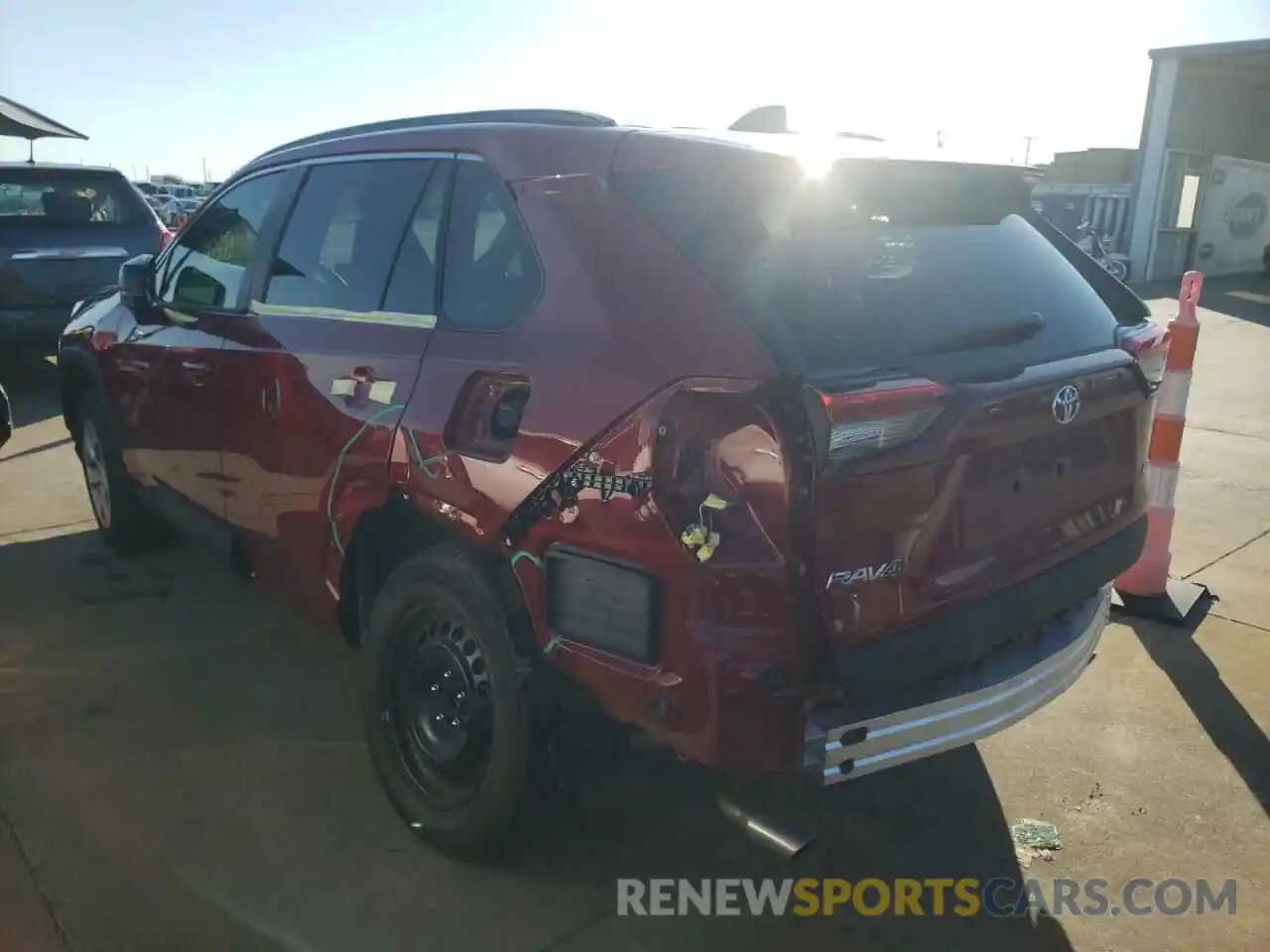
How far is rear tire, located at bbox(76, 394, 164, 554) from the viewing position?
4.80 m

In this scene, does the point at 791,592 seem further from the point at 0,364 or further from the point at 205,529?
the point at 0,364

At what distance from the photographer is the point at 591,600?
2.28 metres

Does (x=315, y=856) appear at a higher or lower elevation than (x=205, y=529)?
lower

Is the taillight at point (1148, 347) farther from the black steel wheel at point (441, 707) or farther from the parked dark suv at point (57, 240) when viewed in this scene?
the parked dark suv at point (57, 240)

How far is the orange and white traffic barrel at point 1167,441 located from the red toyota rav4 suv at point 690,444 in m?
1.39

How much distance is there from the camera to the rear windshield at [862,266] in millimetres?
2213

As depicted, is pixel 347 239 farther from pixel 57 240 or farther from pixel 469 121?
pixel 57 240

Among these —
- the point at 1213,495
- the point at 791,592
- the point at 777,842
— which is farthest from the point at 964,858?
Result: the point at 1213,495

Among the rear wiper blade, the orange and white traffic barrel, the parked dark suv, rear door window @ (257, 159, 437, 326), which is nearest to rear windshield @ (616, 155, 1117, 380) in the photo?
the rear wiper blade

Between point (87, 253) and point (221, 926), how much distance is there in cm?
801

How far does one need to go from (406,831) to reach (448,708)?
0.46 metres

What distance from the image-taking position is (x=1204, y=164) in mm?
20406

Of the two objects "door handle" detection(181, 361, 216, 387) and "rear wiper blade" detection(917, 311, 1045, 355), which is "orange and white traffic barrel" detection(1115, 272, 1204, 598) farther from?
"door handle" detection(181, 361, 216, 387)

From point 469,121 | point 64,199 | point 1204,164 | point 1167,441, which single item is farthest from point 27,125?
point 1204,164
